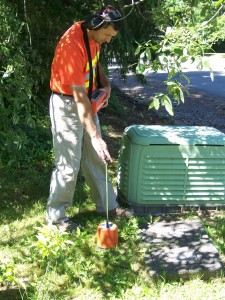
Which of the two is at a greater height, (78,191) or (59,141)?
(59,141)

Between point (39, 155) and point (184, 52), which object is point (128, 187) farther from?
point (184, 52)

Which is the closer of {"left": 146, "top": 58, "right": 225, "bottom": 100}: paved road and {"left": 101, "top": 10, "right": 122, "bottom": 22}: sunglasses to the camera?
{"left": 101, "top": 10, "right": 122, "bottom": 22}: sunglasses

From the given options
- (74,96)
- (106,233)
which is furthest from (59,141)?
(106,233)

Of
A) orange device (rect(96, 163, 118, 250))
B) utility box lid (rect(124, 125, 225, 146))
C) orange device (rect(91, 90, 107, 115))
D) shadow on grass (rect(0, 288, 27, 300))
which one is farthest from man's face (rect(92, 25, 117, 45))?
shadow on grass (rect(0, 288, 27, 300))

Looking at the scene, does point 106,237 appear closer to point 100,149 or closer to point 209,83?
point 100,149

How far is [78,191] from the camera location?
488 centimetres

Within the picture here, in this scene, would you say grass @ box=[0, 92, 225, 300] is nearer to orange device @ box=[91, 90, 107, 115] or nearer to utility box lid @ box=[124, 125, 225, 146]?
utility box lid @ box=[124, 125, 225, 146]

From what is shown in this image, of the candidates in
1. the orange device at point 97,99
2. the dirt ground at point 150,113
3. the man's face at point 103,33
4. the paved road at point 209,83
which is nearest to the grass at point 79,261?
the orange device at point 97,99

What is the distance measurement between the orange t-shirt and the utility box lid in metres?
0.88

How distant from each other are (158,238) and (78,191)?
1.23 m

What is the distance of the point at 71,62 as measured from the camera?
137 inches

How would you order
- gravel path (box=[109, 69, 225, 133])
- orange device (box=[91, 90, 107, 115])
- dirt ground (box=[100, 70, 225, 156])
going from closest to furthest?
orange device (box=[91, 90, 107, 115]), dirt ground (box=[100, 70, 225, 156]), gravel path (box=[109, 69, 225, 133])

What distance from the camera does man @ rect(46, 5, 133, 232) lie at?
3.52 meters

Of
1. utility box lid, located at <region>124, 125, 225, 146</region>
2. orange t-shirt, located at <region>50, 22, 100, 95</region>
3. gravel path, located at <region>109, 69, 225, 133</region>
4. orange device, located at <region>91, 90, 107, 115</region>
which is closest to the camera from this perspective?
orange t-shirt, located at <region>50, 22, 100, 95</region>
